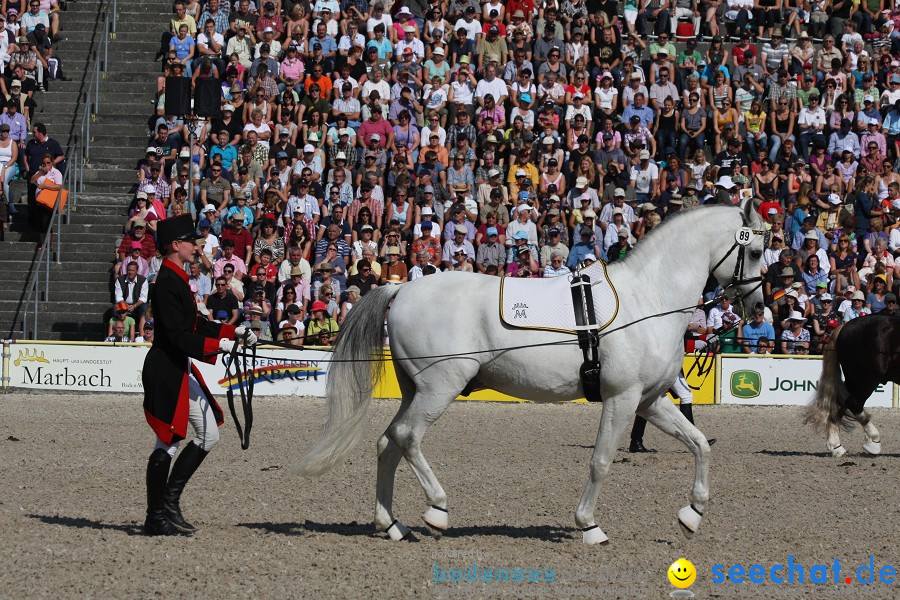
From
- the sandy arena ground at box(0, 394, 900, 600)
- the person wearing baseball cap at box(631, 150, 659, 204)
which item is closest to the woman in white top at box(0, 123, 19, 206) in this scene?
the sandy arena ground at box(0, 394, 900, 600)

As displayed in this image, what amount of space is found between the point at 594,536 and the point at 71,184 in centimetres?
1741

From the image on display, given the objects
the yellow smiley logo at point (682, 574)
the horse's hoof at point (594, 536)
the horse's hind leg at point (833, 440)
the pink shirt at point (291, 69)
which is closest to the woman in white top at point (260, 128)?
the pink shirt at point (291, 69)

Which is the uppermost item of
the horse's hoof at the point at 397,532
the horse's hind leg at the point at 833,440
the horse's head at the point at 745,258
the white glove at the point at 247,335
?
the horse's head at the point at 745,258

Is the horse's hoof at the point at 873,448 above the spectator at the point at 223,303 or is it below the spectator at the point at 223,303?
above

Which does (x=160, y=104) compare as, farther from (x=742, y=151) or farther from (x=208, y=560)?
(x=208, y=560)

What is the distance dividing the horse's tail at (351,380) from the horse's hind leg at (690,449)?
6.35ft

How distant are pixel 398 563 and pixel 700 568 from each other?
1.81m

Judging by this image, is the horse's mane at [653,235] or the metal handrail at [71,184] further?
the metal handrail at [71,184]

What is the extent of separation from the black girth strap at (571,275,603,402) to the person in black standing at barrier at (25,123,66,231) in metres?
16.1

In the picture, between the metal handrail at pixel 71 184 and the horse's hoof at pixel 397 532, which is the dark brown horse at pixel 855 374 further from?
the metal handrail at pixel 71 184

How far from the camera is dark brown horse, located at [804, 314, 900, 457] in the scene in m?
13.7

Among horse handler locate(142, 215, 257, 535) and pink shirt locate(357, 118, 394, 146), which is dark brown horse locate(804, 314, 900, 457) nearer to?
horse handler locate(142, 215, 257, 535)

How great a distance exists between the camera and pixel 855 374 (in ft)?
45.4

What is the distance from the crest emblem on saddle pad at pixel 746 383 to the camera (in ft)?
63.3
